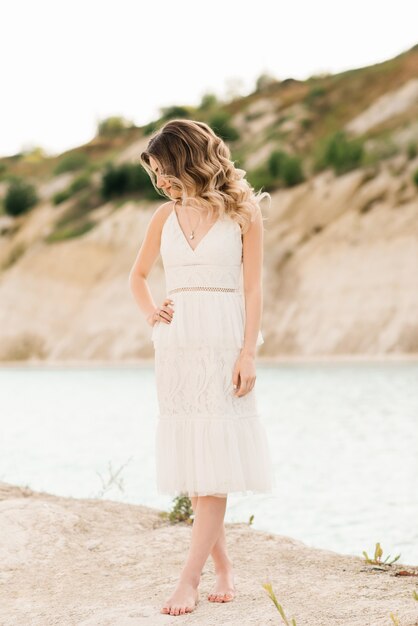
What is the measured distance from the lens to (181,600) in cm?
494

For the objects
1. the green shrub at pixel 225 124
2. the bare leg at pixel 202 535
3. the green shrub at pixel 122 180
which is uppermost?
the green shrub at pixel 225 124

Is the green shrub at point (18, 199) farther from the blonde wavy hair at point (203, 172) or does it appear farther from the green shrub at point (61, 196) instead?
the blonde wavy hair at point (203, 172)

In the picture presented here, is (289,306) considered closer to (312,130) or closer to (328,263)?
(328,263)

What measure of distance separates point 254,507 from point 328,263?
31.4 metres

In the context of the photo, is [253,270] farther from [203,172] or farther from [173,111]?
[173,111]

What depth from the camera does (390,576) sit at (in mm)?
5586

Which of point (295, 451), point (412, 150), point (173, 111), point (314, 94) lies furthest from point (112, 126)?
point (295, 451)

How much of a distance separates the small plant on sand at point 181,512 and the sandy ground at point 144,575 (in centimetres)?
12

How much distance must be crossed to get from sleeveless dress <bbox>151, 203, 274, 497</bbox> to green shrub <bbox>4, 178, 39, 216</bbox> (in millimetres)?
54783

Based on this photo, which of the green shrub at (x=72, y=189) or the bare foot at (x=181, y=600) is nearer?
the bare foot at (x=181, y=600)

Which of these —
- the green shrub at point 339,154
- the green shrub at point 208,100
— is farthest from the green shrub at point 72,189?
the green shrub at point 208,100

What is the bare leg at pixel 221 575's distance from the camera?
16.9ft

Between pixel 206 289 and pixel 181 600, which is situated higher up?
pixel 206 289

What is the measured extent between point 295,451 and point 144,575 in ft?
26.2
